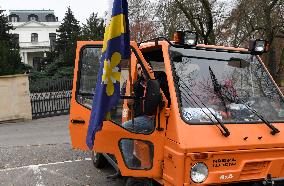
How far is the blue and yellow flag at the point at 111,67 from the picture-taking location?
15.4ft

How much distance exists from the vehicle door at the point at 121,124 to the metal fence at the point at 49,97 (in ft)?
42.0

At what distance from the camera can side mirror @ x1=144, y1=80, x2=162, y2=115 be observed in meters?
4.55

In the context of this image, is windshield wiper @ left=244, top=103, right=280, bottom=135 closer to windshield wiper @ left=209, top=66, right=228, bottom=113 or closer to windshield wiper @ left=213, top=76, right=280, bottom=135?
windshield wiper @ left=213, top=76, right=280, bottom=135

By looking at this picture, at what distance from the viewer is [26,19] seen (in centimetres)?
8306

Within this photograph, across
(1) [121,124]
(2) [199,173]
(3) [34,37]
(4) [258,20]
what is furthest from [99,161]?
(3) [34,37]

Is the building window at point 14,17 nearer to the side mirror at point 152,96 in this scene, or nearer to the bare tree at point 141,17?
the bare tree at point 141,17

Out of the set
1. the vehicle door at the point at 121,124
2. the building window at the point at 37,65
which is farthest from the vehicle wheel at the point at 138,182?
the building window at the point at 37,65

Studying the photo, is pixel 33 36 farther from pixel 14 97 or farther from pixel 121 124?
pixel 121 124

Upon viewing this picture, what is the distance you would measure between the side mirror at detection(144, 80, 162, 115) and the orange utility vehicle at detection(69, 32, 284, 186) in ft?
0.04

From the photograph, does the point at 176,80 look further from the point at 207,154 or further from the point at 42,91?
the point at 42,91

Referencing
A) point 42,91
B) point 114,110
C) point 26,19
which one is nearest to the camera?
point 114,110

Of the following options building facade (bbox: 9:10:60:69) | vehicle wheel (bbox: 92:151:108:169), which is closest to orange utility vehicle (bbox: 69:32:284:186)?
vehicle wheel (bbox: 92:151:108:169)

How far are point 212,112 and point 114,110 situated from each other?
50.8 inches

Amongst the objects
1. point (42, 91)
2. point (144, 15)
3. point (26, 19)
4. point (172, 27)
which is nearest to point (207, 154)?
point (42, 91)
